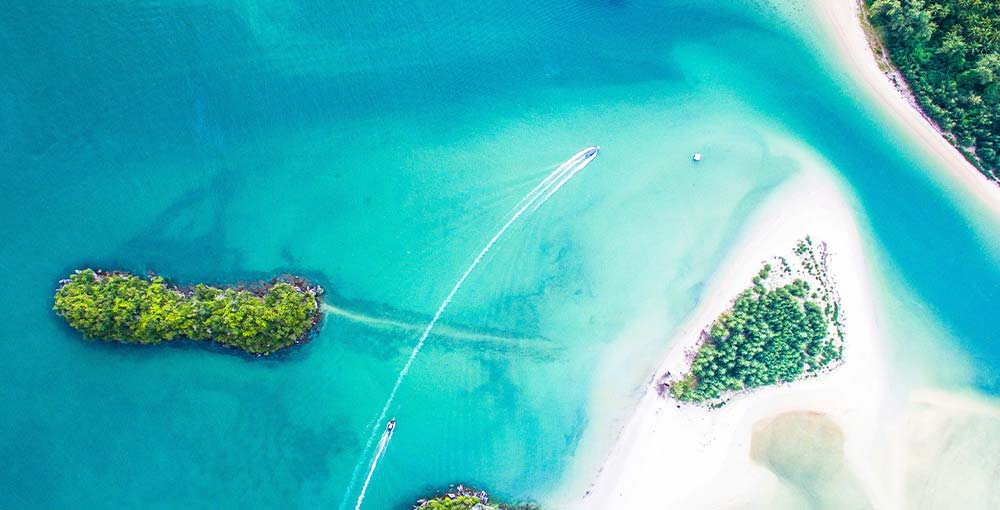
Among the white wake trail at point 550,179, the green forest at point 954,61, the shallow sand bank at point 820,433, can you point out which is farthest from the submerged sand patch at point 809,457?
the green forest at point 954,61

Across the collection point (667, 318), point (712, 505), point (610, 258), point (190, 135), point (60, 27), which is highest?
point (60, 27)

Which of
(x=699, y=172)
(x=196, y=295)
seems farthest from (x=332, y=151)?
(x=699, y=172)

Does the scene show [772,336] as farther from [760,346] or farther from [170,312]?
[170,312]

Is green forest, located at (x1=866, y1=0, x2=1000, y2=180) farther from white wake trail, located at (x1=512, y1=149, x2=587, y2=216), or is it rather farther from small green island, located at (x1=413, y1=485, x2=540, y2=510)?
small green island, located at (x1=413, y1=485, x2=540, y2=510)

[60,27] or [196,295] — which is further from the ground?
[60,27]

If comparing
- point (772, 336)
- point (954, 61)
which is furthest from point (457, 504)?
point (954, 61)

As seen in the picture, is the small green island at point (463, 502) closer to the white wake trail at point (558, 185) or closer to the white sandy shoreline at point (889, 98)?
the white wake trail at point (558, 185)

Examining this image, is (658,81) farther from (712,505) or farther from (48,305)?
(48,305)
